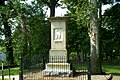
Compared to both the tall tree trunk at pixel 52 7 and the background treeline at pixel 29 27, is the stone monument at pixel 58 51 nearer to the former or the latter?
the background treeline at pixel 29 27

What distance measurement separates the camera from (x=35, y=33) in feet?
105

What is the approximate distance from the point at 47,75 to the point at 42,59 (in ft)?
7.45

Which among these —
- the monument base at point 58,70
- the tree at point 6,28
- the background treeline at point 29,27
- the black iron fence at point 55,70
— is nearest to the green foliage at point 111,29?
the background treeline at point 29,27

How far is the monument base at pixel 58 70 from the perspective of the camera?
1540 centimetres

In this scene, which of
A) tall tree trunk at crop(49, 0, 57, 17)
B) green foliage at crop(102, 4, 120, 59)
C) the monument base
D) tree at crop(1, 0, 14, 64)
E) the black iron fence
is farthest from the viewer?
tall tree trunk at crop(49, 0, 57, 17)

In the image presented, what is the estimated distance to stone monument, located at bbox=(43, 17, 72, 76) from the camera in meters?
15.6

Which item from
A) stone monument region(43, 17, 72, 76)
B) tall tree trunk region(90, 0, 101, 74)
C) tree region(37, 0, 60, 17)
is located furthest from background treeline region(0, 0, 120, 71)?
stone monument region(43, 17, 72, 76)

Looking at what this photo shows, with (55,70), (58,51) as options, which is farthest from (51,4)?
(55,70)

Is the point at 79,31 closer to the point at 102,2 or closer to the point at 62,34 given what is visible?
the point at 102,2

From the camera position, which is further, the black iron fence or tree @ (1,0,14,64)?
tree @ (1,0,14,64)

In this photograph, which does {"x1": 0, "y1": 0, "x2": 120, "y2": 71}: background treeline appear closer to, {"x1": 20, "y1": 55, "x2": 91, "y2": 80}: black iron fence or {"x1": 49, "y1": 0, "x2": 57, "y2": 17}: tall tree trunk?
{"x1": 49, "y1": 0, "x2": 57, "y2": 17}: tall tree trunk

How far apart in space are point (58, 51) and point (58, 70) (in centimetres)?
122

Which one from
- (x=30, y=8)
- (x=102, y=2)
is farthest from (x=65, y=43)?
(x=102, y=2)

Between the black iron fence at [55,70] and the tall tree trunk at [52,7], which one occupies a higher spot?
the tall tree trunk at [52,7]
